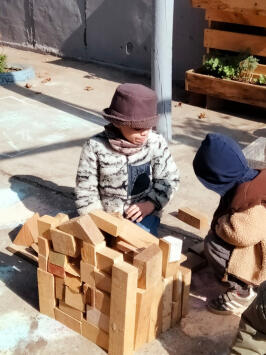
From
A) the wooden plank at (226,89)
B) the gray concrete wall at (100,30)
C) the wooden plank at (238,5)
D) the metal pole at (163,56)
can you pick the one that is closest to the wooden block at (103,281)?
the metal pole at (163,56)

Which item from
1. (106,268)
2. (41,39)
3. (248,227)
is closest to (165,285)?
(106,268)

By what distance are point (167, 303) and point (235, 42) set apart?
499 cm

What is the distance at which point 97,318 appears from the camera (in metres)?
2.76

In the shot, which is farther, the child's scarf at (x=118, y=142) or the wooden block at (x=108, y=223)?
the child's scarf at (x=118, y=142)

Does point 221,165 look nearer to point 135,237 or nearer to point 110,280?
point 135,237

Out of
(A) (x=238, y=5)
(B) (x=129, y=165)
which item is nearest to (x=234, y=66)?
(A) (x=238, y=5)

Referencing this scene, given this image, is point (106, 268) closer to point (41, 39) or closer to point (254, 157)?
point (254, 157)

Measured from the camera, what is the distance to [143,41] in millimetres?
8656

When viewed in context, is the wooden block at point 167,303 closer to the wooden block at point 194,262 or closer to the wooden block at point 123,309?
the wooden block at point 123,309

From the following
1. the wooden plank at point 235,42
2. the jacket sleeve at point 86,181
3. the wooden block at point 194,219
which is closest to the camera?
the jacket sleeve at point 86,181

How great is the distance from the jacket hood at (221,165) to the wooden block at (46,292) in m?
0.99

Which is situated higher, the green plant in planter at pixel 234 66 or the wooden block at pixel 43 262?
the green plant in planter at pixel 234 66

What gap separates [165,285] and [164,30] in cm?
343

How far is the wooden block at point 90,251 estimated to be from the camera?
2588 millimetres
